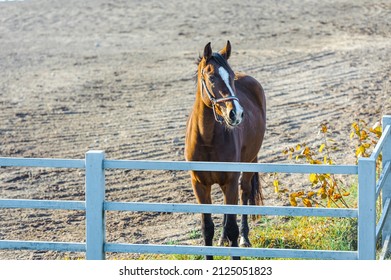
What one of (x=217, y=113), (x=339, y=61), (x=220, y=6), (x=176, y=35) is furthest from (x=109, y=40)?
(x=217, y=113)

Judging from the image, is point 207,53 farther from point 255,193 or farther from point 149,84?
point 149,84

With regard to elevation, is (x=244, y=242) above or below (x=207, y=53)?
below

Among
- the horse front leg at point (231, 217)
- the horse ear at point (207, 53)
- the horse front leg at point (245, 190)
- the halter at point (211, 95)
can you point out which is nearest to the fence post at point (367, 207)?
the halter at point (211, 95)

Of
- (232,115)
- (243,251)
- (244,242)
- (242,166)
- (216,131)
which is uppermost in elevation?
(232,115)

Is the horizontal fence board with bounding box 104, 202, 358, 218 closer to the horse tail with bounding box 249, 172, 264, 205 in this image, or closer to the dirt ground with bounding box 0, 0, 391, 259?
the dirt ground with bounding box 0, 0, 391, 259

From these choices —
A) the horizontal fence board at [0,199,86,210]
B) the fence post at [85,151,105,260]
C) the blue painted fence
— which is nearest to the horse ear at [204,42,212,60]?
the blue painted fence

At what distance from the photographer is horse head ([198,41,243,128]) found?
6.51 metres

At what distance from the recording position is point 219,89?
22.0ft

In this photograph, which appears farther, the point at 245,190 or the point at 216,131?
the point at 245,190

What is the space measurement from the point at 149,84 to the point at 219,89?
33.3 feet

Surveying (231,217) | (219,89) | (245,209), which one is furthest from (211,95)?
(245,209)

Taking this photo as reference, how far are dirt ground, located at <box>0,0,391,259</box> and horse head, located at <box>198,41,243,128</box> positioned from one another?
1.82 meters

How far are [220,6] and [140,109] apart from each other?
36.3ft
